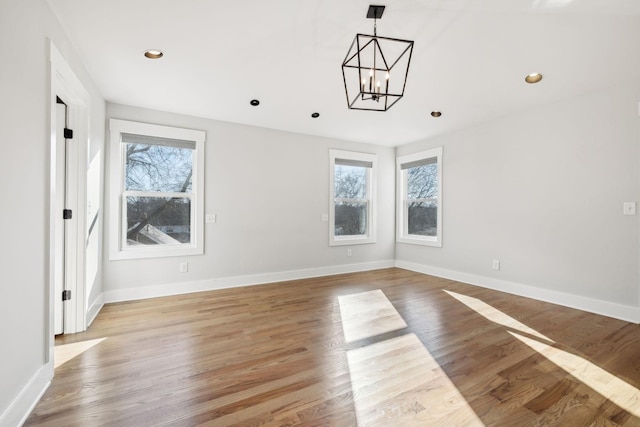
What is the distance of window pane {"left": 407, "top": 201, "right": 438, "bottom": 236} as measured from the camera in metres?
5.20

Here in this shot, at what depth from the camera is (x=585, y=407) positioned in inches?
65.0

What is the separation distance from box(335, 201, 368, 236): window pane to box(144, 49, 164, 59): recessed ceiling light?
3.43 metres

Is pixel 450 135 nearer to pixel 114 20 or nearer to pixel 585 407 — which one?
pixel 585 407

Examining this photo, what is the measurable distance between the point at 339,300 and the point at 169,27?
3.18 meters

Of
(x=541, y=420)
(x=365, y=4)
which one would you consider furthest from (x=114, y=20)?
(x=541, y=420)

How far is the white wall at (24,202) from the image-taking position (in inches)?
56.4

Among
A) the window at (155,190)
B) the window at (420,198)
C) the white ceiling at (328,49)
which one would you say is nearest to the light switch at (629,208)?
the white ceiling at (328,49)

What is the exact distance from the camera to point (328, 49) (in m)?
2.54

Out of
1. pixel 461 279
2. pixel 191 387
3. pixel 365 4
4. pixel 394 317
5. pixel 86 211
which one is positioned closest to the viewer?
pixel 191 387

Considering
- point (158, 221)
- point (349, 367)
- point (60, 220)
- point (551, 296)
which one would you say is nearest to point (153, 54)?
point (60, 220)

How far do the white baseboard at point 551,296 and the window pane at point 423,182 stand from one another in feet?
4.34

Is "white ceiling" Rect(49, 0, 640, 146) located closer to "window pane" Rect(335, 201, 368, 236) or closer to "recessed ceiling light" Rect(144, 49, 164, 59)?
"recessed ceiling light" Rect(144, 49, 164, 59)

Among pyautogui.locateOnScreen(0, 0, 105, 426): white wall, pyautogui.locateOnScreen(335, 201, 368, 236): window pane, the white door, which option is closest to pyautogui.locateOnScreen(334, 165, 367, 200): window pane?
pyautogui.locateOnScreen(335, 201, 368, 236): window pane

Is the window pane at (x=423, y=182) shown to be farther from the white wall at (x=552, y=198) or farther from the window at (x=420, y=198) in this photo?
the white wall at (x=552, y=198)
